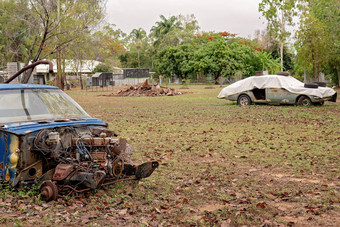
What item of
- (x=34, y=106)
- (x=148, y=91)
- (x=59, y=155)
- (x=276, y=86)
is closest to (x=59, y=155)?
(x=59, y=155)

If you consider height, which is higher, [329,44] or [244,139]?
[329,44]

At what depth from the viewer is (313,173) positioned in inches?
307

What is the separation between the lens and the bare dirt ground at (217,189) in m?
5.44

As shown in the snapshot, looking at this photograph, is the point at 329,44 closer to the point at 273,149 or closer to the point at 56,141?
the point at 273,149

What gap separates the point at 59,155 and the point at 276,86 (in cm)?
1749

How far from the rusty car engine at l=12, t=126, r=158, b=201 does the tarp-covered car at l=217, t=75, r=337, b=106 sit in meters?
16.8

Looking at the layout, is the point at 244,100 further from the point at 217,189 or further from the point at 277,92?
the point at 217,189

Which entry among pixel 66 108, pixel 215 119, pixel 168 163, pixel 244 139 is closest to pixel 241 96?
pixel 215 119

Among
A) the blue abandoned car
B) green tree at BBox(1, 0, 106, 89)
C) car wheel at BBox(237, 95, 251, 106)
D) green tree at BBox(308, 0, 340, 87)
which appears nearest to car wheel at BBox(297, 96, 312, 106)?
car wheel at BBox(237, 95, 251, 106)

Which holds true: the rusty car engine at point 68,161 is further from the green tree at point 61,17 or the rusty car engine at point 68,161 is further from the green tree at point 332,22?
the green tree at point 332,22

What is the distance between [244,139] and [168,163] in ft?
12.0

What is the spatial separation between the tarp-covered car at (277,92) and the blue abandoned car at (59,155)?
16365 mm

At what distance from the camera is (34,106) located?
712 centimetres

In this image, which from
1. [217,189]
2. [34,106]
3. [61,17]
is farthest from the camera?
[61,17]
